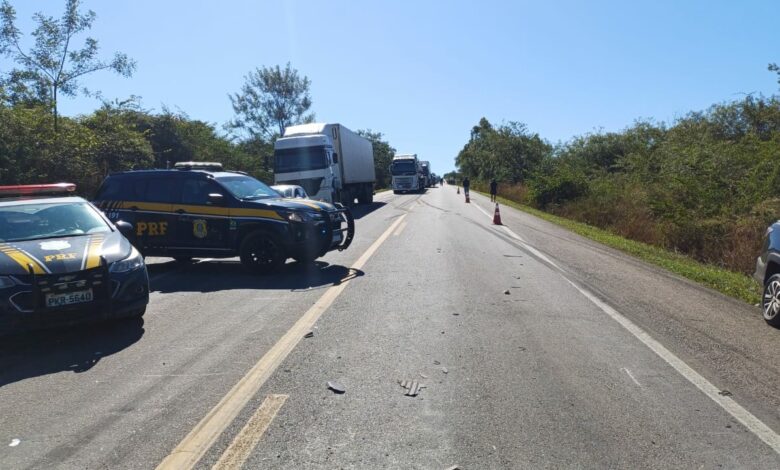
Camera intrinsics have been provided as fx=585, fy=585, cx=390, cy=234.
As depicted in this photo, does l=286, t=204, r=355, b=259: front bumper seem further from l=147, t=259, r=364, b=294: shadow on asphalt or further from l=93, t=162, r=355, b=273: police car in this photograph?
l=147, t=259, r=364, b=294: shadow on asphalt

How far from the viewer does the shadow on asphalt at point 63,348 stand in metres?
5.43

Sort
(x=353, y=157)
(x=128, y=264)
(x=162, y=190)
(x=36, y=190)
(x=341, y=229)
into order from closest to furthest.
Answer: (x=128, y=264) < (x=36, y=190) < (x=162, y=190) < (x=341, y=229) < (x=353, y=157)

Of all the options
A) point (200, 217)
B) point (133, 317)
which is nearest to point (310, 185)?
point (200, 217)

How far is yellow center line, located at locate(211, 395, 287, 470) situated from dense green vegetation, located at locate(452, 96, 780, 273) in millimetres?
13273

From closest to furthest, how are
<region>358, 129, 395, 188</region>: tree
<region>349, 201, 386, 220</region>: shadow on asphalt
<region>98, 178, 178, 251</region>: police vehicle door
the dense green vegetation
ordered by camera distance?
<region>98, 178, 178, 251</region>: police vehicle door
the dense green vegetation
<region>349, 201, 386, 220</region>: shadow on asphalt
<region>358, 129, 395, 188</region>: tree

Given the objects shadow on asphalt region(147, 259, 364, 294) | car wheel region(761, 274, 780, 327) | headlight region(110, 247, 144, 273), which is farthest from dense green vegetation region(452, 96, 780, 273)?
headlight region(110, 247, 144, 273)

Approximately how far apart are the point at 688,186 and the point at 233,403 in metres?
19.3

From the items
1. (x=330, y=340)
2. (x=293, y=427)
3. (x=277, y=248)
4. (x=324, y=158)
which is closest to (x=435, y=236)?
(x=277, y=248)

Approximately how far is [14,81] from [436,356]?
84.5 feet

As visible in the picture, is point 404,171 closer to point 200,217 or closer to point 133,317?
point 200,217

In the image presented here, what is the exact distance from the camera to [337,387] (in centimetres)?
475

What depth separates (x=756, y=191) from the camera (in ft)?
57.5

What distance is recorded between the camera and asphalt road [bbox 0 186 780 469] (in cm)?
370

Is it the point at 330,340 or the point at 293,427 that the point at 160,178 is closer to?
the point at 330,340
